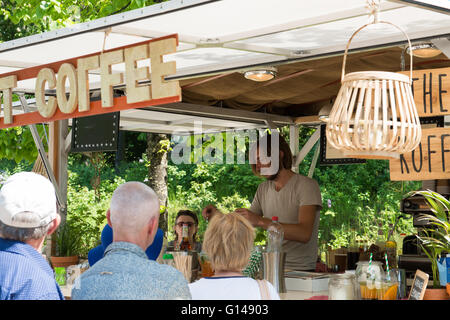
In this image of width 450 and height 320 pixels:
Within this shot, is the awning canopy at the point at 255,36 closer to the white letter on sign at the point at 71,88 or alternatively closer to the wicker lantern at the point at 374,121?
the white letter on sign at the point at 71,88

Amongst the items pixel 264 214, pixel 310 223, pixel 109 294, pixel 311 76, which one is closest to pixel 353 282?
pixel 109 294

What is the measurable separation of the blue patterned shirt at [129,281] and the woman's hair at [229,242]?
0.47m

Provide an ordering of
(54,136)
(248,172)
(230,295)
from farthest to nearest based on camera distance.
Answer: (248,172) → (54,136) → (230,295)

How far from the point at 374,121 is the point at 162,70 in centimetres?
107

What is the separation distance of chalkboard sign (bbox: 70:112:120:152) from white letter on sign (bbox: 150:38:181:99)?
221 cm

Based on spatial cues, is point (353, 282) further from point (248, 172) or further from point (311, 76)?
point (248, 172)

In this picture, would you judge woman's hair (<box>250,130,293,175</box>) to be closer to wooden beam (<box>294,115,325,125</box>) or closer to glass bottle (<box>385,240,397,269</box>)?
glass bottle (<box>385,240,397,269</box>)

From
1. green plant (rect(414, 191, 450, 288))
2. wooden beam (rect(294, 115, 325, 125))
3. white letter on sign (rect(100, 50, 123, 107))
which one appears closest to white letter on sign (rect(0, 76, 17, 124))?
white letter on sign (rect(100, 50, 123, 107))

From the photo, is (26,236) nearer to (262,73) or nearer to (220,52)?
(220,52)

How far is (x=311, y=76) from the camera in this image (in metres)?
5.65

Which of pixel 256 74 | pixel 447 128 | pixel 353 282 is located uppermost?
pixel 256 74

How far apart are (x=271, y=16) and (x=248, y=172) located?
1244cm

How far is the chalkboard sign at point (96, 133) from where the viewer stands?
5.50 meters
